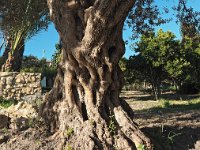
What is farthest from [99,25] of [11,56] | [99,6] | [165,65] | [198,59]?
[198,59]

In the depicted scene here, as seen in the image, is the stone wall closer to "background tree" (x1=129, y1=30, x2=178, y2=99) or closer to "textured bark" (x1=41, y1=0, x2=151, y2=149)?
"background tree" (x1=129, y1=30, x2=178, y2=99)

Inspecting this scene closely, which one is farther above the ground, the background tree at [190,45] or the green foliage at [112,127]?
the background tree at [190,45]

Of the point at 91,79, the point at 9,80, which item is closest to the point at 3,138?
the point at 91,79

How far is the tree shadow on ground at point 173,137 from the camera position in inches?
214

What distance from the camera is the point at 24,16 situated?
14.3 m

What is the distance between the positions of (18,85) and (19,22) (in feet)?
8.19

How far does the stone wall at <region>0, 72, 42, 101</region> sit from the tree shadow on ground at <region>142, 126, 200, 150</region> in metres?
9.11

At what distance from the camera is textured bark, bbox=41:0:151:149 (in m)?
4.93

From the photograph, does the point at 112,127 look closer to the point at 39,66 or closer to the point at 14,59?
the point at 14,59

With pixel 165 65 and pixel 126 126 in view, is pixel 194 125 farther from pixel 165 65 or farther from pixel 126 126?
pixel 165 65

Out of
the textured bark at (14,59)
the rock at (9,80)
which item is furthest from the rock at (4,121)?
the textured bark at (14,59)

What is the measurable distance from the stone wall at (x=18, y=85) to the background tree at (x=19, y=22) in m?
1.30

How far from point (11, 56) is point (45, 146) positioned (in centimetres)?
1151

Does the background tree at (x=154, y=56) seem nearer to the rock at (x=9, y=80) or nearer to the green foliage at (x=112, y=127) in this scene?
the rock at (x=9, y=80)
